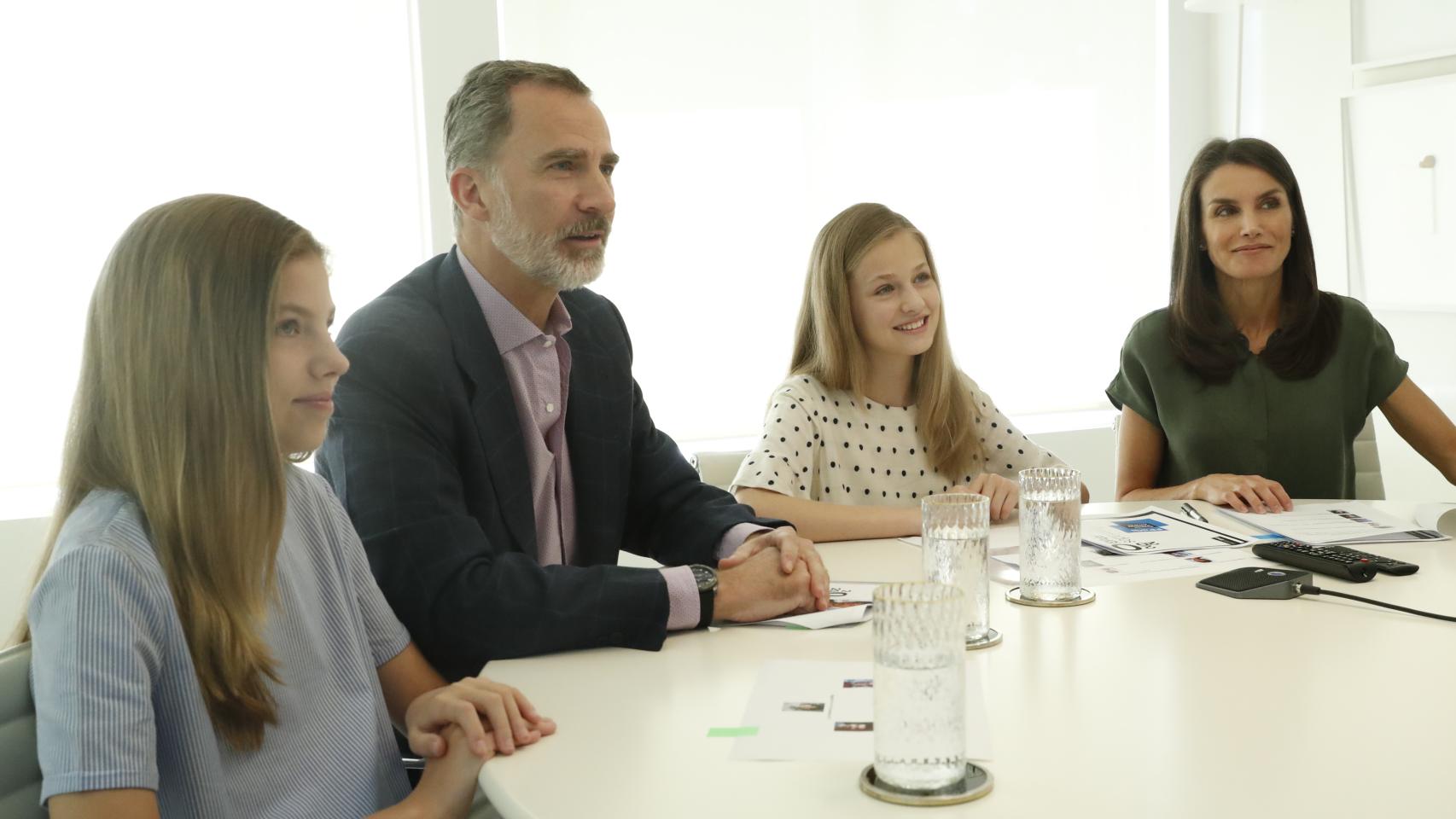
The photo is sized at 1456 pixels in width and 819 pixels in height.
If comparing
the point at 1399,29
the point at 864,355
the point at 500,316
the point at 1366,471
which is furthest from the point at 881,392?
the point at 1399,29

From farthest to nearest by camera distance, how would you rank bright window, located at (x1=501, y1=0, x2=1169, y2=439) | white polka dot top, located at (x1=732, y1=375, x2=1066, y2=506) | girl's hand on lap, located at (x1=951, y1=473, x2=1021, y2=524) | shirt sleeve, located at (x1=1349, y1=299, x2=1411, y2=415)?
bright window, located at (x1=501, y1=0, x2=1169, y2=439), shirt sleeve, located at (x1=1349, y1=299, x2=1411, y2=415), white polka dot top, located at (x1=732, y1=375, x2=1066, y2=506), girl's hand on lap, located at (x1=951, y1=473, x2=1021, y2=524)

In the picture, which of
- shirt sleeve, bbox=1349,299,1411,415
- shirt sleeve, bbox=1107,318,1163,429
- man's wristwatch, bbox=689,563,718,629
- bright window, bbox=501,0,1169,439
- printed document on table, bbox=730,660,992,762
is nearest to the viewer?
printed document on table, bbox=730,660,992,762

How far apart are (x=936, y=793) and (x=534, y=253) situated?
3.93 ft

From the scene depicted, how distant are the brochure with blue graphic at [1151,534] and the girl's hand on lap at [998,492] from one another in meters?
0.13

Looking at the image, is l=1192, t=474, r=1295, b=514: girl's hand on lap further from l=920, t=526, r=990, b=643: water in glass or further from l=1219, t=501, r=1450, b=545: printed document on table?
l=920, t=526, r=990, b=643: water in glass

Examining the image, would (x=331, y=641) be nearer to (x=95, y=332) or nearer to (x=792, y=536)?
(x=95, y=332)

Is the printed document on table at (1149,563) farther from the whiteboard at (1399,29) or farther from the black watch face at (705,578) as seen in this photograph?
the whiteboard at (1399,29)

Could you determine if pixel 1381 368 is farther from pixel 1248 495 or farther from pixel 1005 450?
pixel 1005 450

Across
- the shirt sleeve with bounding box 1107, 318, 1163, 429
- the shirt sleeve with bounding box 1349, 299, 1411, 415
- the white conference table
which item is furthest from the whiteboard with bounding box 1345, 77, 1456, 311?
the white conference table

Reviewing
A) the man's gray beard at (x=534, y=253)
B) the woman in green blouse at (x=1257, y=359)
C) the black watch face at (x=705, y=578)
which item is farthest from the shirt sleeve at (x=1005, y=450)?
the black watch face at (x=705, y=578)

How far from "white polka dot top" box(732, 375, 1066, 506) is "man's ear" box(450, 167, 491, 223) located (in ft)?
2.28

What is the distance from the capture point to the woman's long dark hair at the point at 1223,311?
103 inches

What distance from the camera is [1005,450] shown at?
2.53m

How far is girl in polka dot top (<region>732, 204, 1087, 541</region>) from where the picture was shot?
8.12 feet
